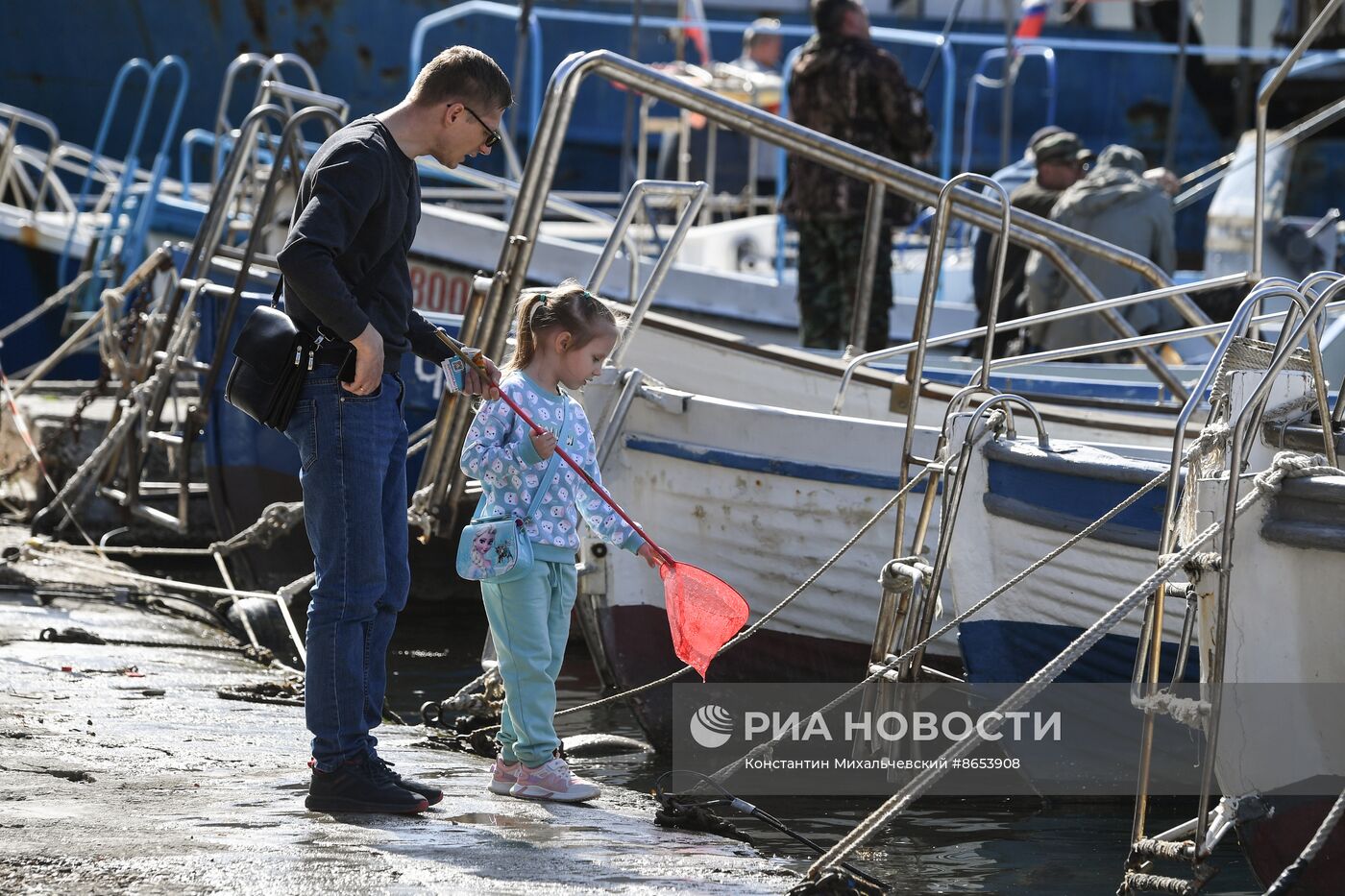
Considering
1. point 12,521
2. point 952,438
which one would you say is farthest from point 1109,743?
point 12,521

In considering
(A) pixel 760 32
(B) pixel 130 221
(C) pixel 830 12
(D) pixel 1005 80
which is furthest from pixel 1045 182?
(B) pixel 130 221

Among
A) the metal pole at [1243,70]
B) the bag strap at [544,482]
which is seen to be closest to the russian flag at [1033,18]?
the metal pole at [1243,70]

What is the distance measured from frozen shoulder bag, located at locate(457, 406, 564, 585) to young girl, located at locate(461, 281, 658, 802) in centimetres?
2

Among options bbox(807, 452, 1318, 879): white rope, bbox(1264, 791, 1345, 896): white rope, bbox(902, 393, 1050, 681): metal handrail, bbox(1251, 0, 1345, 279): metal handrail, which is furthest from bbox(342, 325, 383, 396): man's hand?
bbox(1251, 0, 1345, 279): metal handrail

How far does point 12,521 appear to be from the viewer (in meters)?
9.16

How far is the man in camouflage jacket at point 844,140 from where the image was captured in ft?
27.8

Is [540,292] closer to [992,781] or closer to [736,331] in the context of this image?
[992,781]

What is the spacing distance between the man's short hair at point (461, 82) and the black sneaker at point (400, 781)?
138 cm

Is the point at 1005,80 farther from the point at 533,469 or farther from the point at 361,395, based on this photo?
the point at 361,395

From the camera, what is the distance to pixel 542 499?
3953mm

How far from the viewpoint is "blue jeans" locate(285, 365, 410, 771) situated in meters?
3.54

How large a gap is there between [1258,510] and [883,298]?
491 cm

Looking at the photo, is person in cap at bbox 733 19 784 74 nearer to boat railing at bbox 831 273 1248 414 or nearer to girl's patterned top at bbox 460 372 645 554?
boat railing at bbox 831 273 1248 414

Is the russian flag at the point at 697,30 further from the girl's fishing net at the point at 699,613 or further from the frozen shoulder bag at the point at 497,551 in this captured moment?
the frozen shoulder bag at the point at 497,551
